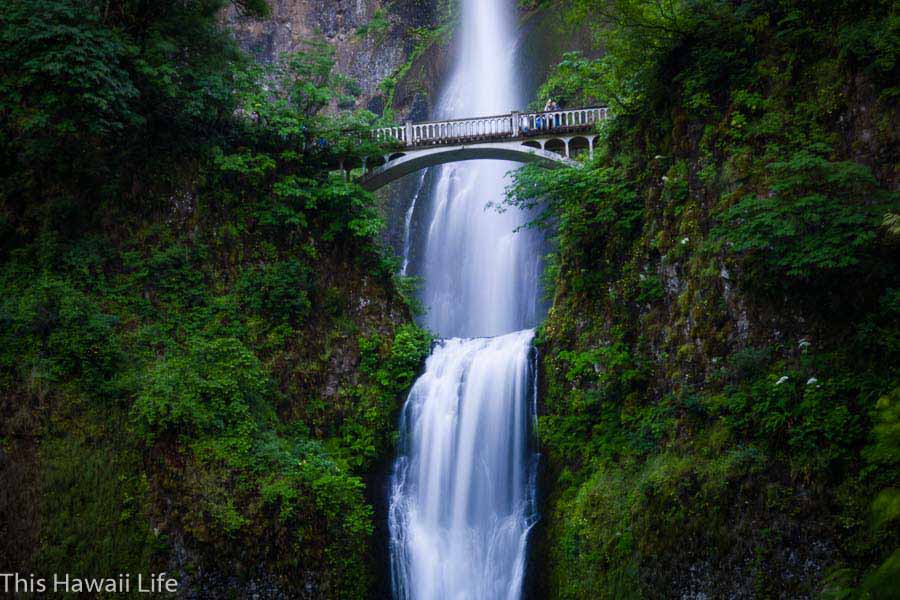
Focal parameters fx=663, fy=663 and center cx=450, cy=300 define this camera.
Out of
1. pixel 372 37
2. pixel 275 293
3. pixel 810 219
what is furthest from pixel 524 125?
pixel 372 37

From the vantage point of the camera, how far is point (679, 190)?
36.8 feet

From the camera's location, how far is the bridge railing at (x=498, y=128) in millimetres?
14953

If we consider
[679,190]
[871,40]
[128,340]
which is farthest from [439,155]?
[871,40]

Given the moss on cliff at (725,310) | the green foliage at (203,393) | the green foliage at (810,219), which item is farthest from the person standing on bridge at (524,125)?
the green foliage at (203,393)

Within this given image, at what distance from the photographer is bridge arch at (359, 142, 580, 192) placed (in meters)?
15.2

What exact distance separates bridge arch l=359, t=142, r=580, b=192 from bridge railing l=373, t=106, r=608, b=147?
190 millimetres

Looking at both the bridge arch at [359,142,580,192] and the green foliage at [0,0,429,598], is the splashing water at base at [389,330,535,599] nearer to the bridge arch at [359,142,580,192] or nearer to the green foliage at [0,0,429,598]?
the green foliage at [0,0,429,598]

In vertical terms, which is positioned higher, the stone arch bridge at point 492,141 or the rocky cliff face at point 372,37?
the rocky cliff face at point 372,37

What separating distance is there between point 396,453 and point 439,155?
721 centimetres

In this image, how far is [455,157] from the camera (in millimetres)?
16344

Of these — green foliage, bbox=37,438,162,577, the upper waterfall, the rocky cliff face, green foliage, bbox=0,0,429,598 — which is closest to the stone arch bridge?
green foliage, bbox=0,0,429,598

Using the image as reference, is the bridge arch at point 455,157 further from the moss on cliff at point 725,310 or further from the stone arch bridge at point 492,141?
the moss on cliff at point 725,310

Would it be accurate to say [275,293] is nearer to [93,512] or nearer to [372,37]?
[93,512]

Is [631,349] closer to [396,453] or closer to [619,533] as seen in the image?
[619,533]
